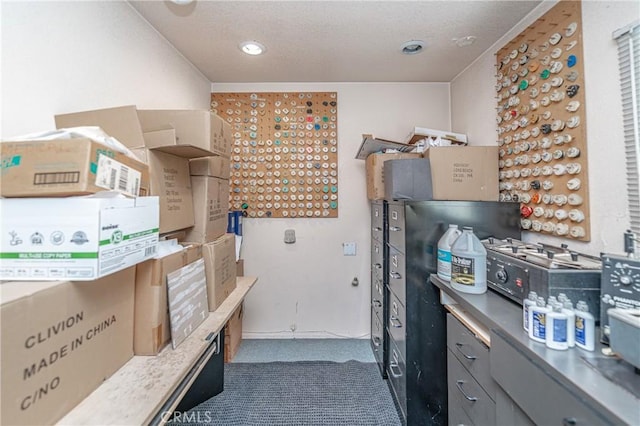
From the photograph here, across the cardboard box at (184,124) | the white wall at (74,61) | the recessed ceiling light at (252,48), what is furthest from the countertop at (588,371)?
the recessed ceiling light at (252,48)

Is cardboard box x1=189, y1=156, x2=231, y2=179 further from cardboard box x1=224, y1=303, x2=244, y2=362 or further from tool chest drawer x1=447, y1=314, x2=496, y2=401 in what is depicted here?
tool chest drawer x1=447, y1=314, x2=496, y2=401

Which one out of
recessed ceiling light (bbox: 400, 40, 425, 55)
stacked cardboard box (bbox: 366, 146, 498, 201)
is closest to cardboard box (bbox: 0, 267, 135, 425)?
stacked cardboard box (bbox: 366, 146, 498, 201)

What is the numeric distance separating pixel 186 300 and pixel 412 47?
83.1 inches

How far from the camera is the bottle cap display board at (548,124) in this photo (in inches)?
49.9

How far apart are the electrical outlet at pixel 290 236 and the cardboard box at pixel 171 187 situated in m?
1.18

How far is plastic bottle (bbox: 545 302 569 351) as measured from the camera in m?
0.80

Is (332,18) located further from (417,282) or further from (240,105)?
(417,282)

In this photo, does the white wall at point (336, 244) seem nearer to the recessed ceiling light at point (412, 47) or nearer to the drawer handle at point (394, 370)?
the recessed ceiling light at point (412, 47)

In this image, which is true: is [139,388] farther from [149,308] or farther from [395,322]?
[395,322]

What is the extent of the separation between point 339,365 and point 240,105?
2452mm

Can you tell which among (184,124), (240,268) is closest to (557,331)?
(184,124)

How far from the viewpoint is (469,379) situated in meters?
1.17

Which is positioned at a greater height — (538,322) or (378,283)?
→ (538,322)

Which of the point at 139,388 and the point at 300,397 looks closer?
the point at 139,388
